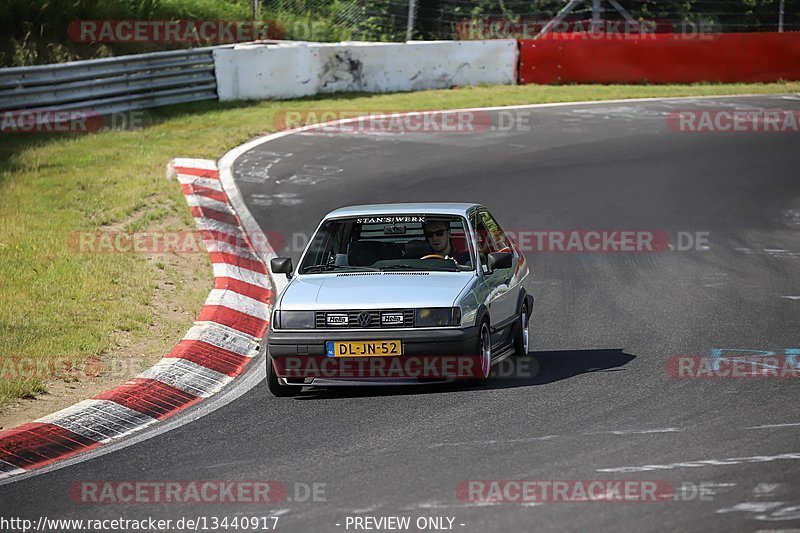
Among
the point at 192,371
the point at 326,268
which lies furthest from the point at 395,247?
the point at 192,371

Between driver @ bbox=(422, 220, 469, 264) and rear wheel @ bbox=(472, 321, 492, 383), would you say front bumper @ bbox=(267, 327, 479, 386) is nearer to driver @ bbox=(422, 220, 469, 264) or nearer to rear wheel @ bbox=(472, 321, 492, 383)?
rear wheel @ bbox=(472, 321, 492, 383)

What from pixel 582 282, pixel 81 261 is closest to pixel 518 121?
pixel 582 282

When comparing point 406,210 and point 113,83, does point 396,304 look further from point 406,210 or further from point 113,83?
point 113,83

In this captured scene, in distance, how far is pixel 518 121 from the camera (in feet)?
73.5

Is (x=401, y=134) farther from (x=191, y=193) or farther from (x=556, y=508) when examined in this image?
(x=556, y=508)

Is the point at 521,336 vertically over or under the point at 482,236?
under

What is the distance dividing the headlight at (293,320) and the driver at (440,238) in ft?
4.75

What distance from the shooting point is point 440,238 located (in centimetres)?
930

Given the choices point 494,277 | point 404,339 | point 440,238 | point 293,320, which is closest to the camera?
point 404,339

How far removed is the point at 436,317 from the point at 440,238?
4.56ft

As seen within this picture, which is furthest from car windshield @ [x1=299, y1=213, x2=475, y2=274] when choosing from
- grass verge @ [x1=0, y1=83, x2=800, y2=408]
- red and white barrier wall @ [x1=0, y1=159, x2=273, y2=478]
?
grass verge @ [x1=0, y1=83, x2=800, y2=408]

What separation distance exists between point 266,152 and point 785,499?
1439cm

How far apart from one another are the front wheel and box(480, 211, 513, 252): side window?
2.42m

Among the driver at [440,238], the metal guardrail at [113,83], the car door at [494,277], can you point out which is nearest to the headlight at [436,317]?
the car door at [494,277]
